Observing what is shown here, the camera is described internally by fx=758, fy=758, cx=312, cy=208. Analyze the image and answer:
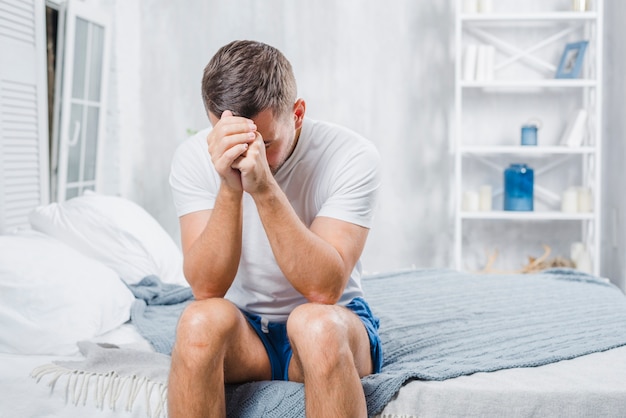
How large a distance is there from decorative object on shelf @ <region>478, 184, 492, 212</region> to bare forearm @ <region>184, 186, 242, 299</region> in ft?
8.07

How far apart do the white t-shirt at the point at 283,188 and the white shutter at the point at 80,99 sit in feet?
4.65

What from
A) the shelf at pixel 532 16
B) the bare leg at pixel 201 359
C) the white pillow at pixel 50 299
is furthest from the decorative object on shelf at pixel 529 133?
the bare leg at pixel 201 359

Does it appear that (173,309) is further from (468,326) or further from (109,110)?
(109,110)

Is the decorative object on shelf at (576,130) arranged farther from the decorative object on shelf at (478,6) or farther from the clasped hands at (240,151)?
the clasped hands at (240,151)

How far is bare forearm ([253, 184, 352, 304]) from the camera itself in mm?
1555

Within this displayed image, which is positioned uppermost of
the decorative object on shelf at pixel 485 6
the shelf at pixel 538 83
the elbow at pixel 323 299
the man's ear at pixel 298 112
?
the decorative object on shelf at pixel 485 6

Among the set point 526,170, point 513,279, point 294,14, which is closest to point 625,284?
point 526,170

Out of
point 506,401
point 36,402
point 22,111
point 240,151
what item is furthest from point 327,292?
point 22,111

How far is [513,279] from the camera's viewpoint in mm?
2869

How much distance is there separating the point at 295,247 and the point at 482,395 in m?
0.53

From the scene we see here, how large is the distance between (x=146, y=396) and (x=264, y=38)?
111 inches

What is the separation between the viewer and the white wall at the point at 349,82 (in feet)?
13.4

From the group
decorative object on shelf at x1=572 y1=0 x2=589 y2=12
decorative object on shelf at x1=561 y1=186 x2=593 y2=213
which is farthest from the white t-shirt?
decorative object on shelf at x1=572 y1=0 x2=589 y2=12

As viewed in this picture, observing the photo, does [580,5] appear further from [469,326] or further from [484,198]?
[469,326]
